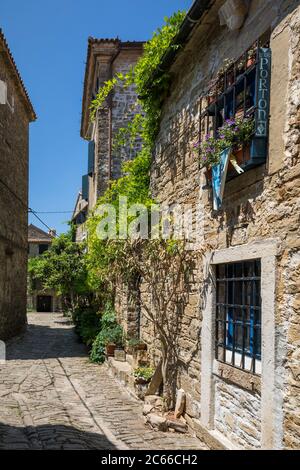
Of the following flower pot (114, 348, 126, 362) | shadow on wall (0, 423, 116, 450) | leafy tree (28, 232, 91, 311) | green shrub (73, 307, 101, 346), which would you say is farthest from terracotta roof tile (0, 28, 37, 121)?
shadow on wall (0, 423, 116, 450)

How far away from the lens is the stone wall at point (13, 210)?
15.1m

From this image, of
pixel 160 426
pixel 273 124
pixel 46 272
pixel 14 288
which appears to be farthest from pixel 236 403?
pixel 46 272

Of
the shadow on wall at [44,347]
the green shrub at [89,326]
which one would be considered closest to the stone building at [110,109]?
the green shrub at [89,326]

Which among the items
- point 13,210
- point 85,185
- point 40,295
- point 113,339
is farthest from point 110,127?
point 40,295

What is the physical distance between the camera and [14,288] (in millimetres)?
17219

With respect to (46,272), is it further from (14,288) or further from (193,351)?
(193,351)

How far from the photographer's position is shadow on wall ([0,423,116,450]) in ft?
19.3

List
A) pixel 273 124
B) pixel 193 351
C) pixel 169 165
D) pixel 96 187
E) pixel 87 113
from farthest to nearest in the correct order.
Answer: pixel 87 113, pixel 96 187, pixel 169 165, pixel 193 351, pixel 273 124

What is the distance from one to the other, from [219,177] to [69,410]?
4523 millimetres

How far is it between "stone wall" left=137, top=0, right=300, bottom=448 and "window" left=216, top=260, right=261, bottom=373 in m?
0.29

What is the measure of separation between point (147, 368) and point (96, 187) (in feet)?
30.1

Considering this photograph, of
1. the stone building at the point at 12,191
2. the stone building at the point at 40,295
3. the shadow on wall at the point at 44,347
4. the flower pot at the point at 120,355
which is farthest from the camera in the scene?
the stone building at the point at 40,295

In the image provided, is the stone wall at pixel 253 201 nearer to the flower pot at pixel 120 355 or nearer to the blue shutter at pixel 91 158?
the flower pot at pixel 120 355

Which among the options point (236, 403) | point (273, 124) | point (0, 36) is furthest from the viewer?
point (0, 36)
